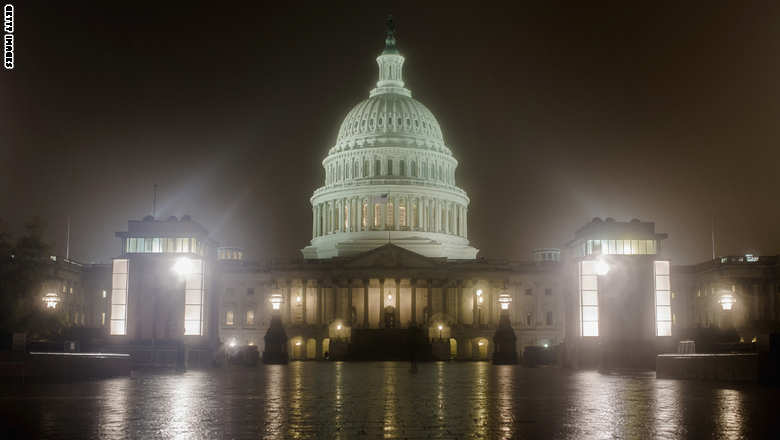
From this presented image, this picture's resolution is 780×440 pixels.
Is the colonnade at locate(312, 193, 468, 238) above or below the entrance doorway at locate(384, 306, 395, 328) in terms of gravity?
above

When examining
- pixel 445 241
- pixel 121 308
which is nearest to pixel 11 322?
pixel 121 308

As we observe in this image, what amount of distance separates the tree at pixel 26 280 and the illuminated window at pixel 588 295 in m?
45.9

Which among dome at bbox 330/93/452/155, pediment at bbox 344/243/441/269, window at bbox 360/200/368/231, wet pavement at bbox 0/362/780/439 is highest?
dome at bbox 330/93/452/155

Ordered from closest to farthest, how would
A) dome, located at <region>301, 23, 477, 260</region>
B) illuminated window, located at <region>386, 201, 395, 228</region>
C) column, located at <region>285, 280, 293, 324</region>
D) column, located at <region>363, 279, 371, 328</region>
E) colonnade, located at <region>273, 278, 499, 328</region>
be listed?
1. column, located at <region>363, 279, 371, 328</region>
2. colonnade, located at <region>273, 278, 499, 328</region>
3. column, located at <region>285, 280, 293, 324</region>
4. dome, located at <region>301, 23, 477, 260</region>
5. illuminated window, located at <region>386, 201, 395, 228</region>

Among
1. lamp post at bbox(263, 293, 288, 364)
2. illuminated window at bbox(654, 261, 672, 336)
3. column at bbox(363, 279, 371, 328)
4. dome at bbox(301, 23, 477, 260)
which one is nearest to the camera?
lamp post at bbox(263, 293, 288, 364)

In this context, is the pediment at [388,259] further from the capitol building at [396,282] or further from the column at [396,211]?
the column at [396,211]

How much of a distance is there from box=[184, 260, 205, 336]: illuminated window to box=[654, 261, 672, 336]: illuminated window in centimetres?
4178

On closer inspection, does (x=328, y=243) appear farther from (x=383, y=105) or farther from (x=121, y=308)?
(x=121, y=308)

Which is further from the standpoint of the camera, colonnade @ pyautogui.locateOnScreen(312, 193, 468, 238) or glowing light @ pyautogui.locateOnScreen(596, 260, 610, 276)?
colonnade @ pyautogui.locateOnScreen(312, 193, 468, 238)

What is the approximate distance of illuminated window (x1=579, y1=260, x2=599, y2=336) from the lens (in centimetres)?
7325

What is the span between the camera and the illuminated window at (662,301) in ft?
286

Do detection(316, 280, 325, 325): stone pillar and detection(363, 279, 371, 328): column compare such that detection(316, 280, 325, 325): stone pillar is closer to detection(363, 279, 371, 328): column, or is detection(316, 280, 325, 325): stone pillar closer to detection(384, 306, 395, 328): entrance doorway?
detection(363, 279, 371, 328): column

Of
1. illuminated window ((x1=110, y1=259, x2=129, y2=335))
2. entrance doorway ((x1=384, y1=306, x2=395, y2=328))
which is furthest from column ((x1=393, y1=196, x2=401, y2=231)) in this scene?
illuminated window ((x1=110, y1=259, x2=129, y2=335))

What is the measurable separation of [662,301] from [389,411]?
70151 millimetres
